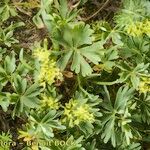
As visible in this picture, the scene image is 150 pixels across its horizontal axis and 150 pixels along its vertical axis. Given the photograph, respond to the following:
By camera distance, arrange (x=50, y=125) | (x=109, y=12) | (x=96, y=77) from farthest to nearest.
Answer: (x=109, y=12) < (x=96, y=77) < (x=50, y=125)

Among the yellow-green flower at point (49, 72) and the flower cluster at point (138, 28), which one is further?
the flower cluster at point (138, 28)

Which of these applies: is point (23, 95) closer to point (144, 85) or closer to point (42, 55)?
point (42, 55)

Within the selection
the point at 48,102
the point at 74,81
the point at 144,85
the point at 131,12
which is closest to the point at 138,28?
the point at 131,12

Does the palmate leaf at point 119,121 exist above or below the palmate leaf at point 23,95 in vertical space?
below

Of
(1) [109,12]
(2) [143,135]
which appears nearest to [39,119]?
(2) [143,135]

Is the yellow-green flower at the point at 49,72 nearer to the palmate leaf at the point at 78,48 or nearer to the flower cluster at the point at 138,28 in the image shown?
the palmate leaf at the point at 78,48

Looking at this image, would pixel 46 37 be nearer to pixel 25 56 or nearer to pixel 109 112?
pixel 25 56

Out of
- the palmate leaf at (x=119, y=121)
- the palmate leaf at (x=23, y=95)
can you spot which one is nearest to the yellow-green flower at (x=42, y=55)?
the palmate leaf at (x=23, y=95)
